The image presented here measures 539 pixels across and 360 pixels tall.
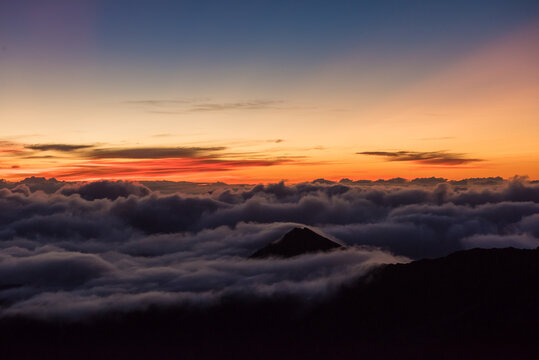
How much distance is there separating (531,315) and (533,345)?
19973 millimetres

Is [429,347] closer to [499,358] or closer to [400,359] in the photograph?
[400,359]

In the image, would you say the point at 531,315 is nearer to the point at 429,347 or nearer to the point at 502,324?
the point at 502,324

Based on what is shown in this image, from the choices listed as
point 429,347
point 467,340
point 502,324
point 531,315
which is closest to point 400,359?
point 429,347

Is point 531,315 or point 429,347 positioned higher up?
point 531,315

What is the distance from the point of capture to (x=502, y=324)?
191125 mm

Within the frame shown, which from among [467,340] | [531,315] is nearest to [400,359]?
[467,340]

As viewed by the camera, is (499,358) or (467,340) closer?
(499,358)

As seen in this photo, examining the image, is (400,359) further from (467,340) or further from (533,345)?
(533,345)

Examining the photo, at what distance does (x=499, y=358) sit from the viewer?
172 meters

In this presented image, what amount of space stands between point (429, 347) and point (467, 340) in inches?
654

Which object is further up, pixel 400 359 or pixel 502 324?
pixel 502 324

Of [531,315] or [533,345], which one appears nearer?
[533,345]

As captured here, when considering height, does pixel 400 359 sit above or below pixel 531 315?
below

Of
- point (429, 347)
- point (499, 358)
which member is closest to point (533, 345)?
point (499, 358)
